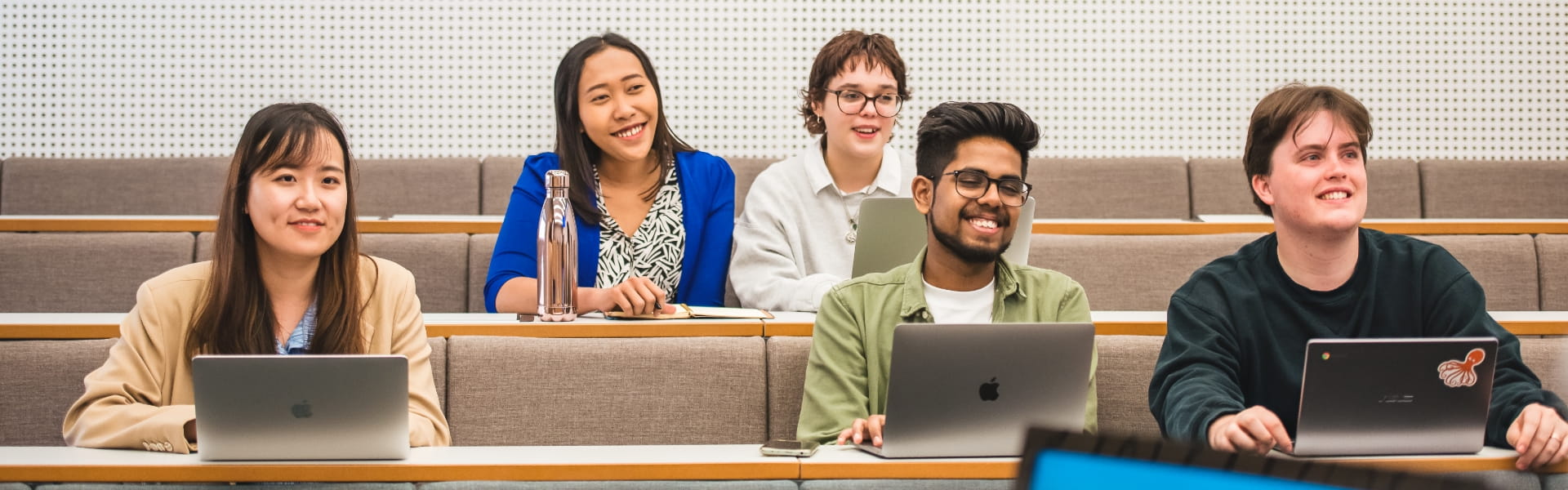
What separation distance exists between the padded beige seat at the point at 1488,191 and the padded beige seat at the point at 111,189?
15.2ft

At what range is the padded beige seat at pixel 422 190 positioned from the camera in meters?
4.59

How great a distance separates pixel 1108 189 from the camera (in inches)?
184

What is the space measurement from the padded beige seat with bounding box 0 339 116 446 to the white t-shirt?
4.73 feet

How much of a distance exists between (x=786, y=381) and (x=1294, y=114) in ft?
3.22

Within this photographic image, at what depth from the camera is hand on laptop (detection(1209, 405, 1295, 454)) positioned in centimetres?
166

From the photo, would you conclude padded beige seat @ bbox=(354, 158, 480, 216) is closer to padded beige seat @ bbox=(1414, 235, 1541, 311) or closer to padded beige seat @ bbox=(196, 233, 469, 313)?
padded beige seat @ bbox=(196, 233, 469, 313)

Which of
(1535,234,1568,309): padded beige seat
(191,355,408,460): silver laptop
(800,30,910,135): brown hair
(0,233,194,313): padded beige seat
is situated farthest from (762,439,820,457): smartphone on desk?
(1535,234,1568,309): padded beige seat

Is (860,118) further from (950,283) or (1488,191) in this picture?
(1488,191)

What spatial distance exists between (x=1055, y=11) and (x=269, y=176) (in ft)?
13.9

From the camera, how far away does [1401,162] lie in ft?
16.0

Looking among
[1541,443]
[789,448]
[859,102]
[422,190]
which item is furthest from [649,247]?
[422,190]

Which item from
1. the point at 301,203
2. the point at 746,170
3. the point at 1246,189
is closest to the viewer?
the point at 301,203

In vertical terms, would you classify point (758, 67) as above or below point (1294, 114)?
above

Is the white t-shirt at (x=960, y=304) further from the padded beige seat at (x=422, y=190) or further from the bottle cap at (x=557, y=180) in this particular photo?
the padded beige seat at (x=422, y=190)
